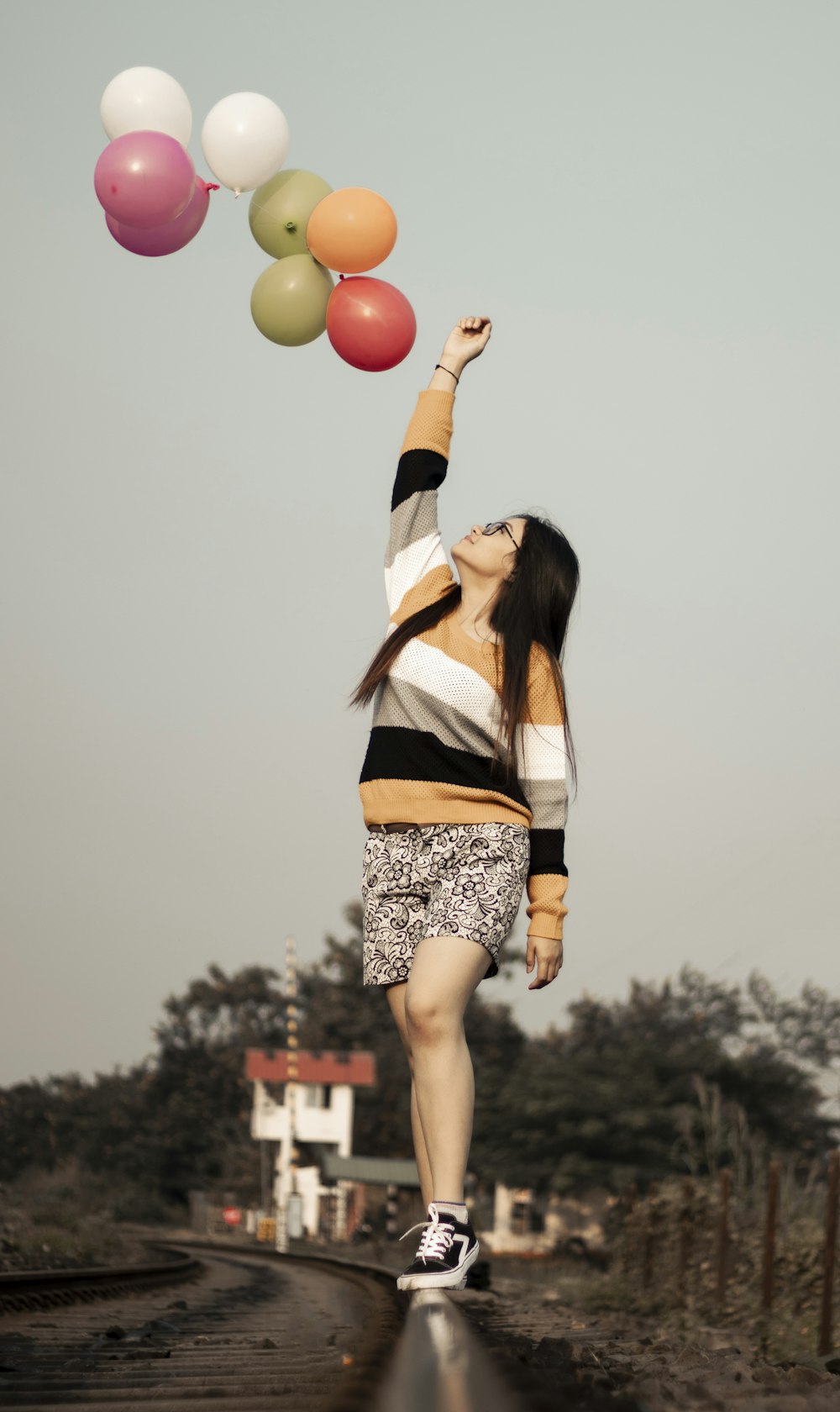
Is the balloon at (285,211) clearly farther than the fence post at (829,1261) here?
No

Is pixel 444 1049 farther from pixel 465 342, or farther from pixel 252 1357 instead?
pixel 465 342

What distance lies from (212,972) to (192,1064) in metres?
5.31

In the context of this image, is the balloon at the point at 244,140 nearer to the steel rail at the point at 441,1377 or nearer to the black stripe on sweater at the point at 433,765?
the black stripe on sweater at the point at 433,765

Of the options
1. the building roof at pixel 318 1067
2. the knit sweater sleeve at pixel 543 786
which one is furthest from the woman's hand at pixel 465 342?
the building roof at pixel 318 1067

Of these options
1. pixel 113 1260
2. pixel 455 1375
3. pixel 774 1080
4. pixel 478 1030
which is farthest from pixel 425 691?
pixel 478 1030

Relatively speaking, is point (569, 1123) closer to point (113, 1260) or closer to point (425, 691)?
point (113, 1260)

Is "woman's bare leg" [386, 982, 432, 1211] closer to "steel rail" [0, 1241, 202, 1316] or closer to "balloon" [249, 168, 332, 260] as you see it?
"steel rail" [0, 1241, 202, 1316]

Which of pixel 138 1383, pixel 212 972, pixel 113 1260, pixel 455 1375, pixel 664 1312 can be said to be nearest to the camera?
pixel 455 1375

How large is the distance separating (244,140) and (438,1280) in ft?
13.0

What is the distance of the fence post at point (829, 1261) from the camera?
7.28 meters

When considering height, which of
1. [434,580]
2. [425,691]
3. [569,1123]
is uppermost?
[434,580]

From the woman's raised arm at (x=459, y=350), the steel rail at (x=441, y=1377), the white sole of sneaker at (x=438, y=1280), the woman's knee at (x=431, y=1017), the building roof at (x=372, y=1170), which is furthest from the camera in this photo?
the building roof at (x=372, y=1170)

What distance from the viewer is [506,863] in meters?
3.43

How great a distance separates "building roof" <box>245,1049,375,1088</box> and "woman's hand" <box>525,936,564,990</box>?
4106 cm
